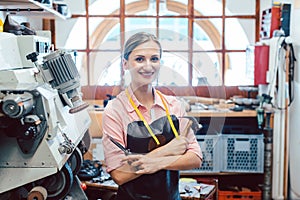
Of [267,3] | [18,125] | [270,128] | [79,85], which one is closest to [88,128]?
[79,85]

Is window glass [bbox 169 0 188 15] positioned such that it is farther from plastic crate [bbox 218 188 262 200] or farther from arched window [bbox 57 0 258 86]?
plastic crate [bbox 218 188 262 200]

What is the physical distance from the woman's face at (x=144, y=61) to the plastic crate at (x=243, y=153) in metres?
2.43

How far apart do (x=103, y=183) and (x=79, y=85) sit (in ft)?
2.70

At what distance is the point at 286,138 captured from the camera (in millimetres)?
3723

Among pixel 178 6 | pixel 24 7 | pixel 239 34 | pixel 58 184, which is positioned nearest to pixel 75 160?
pixel 58 184

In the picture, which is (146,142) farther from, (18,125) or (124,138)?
(18,125)

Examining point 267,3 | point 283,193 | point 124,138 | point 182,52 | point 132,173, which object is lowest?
point 283,193

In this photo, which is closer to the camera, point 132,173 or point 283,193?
point 132,173

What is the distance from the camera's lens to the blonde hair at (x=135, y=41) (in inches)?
54.1

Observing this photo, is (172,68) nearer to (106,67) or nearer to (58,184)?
(106,67)

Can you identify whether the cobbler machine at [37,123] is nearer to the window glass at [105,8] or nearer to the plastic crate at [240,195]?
the window glass at [105,8]

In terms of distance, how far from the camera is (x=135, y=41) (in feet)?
4.52

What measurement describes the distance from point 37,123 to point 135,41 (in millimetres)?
372

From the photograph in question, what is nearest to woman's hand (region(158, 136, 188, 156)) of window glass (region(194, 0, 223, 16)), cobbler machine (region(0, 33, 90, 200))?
cobbler machine (region(0, 33, 90, 200))
